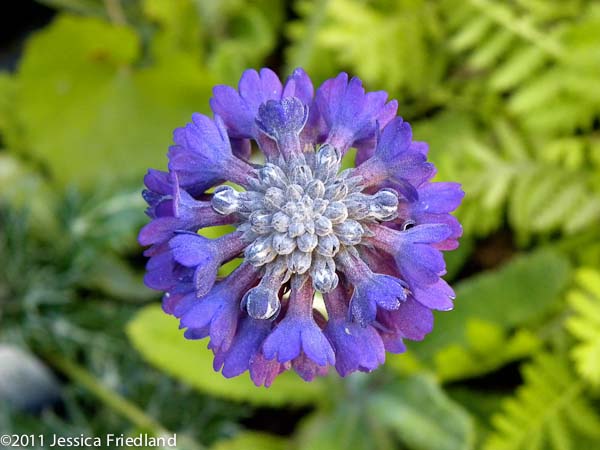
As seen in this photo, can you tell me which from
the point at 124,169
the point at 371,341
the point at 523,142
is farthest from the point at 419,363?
the point at 124,169

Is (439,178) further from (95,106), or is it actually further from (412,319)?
(95,106)

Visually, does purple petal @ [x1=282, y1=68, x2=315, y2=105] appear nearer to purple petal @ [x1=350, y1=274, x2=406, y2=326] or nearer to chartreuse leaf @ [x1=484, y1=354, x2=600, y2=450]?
purple petal @ [x1=350, y1=274, x2=406, y2=326]

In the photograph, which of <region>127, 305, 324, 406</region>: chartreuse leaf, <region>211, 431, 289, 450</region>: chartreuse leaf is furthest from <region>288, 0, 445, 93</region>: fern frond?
<region>211, 431, 289, 450</region>: chartreuse leaf

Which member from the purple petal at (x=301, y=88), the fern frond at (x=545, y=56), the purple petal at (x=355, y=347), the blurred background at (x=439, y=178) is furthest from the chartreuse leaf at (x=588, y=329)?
the purple petal at (x=301, y=88)

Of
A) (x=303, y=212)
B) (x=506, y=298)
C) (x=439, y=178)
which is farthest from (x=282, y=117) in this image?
(x=506, y=298)

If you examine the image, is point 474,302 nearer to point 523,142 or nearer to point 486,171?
point 486,171
